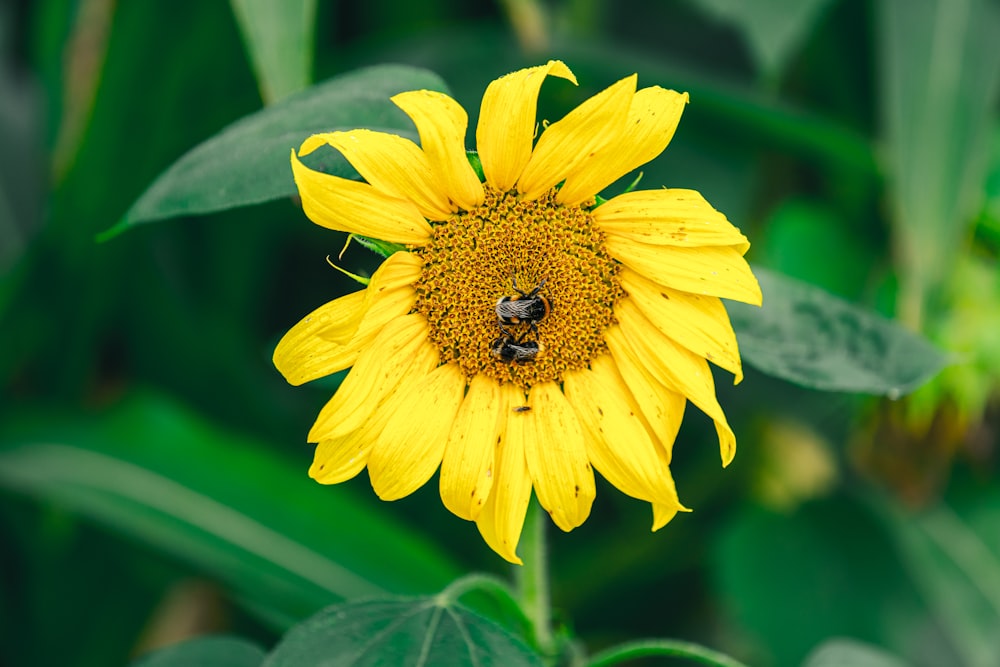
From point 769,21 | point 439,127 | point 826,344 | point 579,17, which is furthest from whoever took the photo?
point 579,17

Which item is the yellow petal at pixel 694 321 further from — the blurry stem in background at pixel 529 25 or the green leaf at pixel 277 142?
the blurry stem in background at pixel 529 25

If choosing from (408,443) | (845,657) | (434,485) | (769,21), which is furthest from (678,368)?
(434,485)

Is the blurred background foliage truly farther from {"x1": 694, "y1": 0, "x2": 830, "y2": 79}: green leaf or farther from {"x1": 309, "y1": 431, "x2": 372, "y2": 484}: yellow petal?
{"x1": 309, "y1": 431, "x2": 372, "y2": 484}: yellow petal

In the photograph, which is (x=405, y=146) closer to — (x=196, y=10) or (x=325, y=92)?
(x=325, y=92)

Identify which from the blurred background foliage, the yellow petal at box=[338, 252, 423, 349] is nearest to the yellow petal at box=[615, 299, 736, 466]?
the yellow petal at box=[338, 252, 423, 349]

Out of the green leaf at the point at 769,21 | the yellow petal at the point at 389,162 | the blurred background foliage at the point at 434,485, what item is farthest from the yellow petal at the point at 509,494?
the green leaf at the point at 769,21

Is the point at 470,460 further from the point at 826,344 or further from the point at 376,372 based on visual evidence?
the point at 826,344
